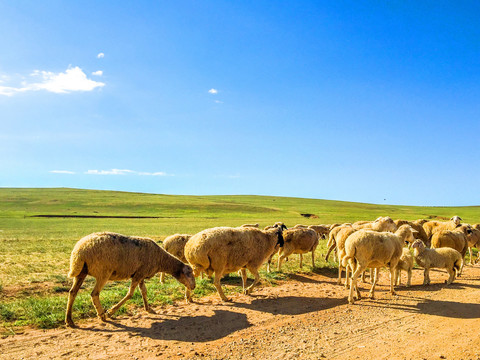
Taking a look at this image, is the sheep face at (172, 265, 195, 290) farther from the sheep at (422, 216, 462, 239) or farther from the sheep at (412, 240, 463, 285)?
the sheep at (422, 216, 462, 239)

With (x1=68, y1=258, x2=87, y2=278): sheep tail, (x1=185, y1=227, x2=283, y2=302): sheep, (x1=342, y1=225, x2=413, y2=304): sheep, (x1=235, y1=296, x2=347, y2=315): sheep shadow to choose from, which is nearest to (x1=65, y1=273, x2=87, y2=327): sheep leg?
(x1=68, y1=258, x2=87, y2=278): sheep tail

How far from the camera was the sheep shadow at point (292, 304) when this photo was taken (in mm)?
9648

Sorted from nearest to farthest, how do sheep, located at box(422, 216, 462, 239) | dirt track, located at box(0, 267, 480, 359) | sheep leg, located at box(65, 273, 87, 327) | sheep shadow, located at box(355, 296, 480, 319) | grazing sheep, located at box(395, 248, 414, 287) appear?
1. dirt track, located at box(0, 267, 480, 359)
2. sheep leg, located at box(65, 273, 87, 327)
3. sheep shadow, located at box(355, 296, 480, 319)
4. grazing sheep, located at box(395, 248, 414, 287)
5. sheep, located at box(422, 216, 462, 239)

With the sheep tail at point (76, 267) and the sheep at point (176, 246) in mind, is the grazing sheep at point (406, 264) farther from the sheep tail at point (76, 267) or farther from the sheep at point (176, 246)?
the sheep tail at point (76, 267)

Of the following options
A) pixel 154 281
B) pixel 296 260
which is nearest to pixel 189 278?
pixel 154 281

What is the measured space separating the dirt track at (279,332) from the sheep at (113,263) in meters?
0.69

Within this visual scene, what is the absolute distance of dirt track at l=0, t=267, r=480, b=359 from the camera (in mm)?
6898

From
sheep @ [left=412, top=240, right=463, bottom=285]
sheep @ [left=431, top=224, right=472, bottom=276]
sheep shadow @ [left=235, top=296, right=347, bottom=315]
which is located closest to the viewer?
sheep shadow @ [left=235, top=296, right=347, bottom=315]

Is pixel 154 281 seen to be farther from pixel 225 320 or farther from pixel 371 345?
pixel 371 345

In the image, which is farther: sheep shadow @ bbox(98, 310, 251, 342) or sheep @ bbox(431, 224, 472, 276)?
sheep @ bbox(431, 224, 472, 276)

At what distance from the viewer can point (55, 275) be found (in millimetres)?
15898

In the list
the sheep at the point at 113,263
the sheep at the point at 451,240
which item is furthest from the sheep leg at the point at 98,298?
the sheep at the point at 451,240

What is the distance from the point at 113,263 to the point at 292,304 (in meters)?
5.50

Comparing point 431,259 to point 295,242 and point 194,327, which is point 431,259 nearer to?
point 295,242
